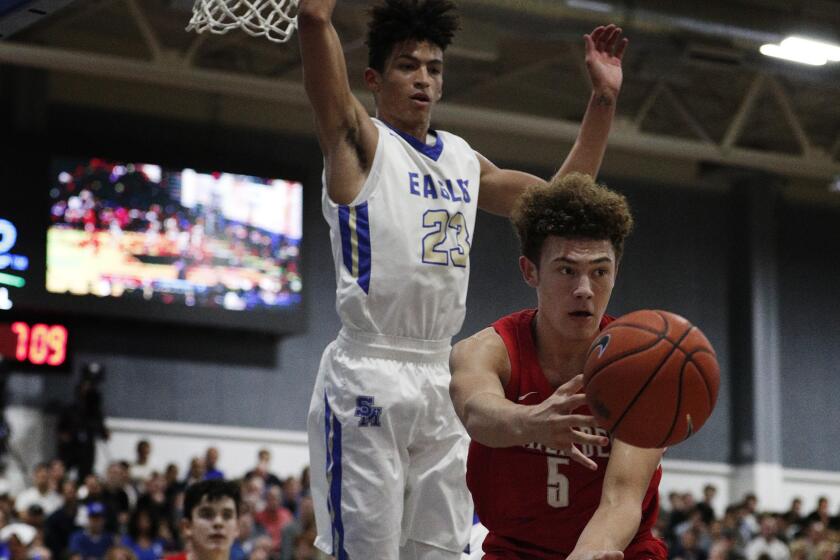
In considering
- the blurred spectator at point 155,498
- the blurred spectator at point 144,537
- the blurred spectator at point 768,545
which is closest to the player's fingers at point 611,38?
the blurred spectator at point 144,537

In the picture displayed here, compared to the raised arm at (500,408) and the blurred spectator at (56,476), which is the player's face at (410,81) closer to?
the raised arm at (500,408)

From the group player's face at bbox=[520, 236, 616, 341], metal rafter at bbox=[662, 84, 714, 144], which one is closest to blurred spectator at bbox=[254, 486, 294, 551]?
metal rafter at bbox=[662, 84, 714, 144]

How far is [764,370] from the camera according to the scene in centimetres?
2103

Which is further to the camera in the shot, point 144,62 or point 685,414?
point 144,62

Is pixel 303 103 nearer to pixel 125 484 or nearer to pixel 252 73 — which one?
pixel 252 73

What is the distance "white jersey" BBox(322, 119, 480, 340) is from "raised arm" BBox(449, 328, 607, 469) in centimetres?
78

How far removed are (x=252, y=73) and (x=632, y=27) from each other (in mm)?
5602

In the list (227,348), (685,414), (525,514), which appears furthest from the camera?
(227,348)

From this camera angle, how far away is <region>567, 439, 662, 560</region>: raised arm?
12.5 ft

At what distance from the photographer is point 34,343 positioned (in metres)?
16.9

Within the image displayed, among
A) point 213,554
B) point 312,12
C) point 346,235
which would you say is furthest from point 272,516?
point 312,12

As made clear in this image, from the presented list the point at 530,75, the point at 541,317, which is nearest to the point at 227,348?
the point at 530,75

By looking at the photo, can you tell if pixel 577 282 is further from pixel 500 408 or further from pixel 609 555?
pixel 609 555

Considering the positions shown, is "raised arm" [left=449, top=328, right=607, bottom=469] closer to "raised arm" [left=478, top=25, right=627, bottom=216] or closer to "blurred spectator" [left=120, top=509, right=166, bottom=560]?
"raised arm" [left=478, top=25, right=627, bottom=216]
